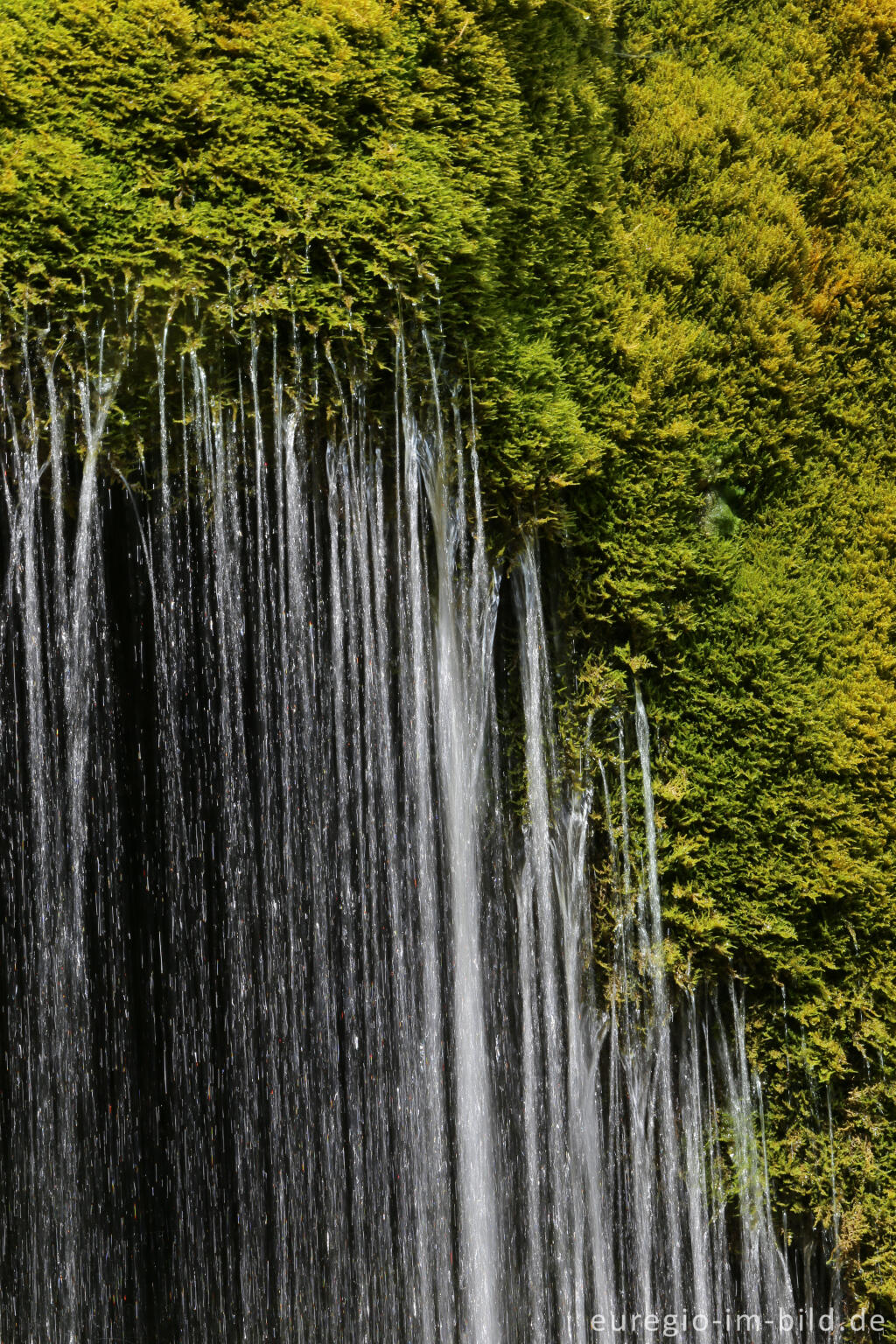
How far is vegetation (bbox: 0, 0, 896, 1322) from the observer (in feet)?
12.2

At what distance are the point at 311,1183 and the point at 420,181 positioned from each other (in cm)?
341

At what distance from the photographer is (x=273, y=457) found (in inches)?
147

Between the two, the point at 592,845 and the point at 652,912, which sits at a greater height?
the point at 592,845

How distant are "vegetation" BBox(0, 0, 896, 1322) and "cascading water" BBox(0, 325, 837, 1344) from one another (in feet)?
0.67

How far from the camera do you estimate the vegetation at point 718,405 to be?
3.73 metres

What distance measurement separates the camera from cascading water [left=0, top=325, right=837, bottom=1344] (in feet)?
12.5

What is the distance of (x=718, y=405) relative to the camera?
13.5 ft

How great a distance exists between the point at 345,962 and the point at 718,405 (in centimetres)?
240

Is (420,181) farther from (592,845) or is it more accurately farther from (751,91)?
(592,845)

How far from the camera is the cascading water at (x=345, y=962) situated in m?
3.81

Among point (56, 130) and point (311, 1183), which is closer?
point (56, 130)

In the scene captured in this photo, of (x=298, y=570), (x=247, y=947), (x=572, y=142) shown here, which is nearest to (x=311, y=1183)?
(x=247, y=947)

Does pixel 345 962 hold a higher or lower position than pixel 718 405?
lower

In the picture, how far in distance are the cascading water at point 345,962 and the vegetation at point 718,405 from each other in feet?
0.67
